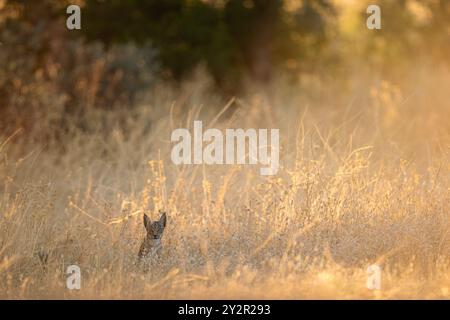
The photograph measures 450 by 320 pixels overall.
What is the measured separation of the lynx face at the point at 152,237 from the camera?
7594 mm

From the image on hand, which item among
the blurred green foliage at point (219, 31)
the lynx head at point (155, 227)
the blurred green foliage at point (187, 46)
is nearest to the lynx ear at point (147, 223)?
the lynx head at point (155, 227)

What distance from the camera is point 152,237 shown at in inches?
301

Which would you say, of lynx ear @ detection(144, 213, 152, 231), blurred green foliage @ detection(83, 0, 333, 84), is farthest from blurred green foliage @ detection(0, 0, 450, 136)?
lynx ear @ detection(144, 213, 152, 231)

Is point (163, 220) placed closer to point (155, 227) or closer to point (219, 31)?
point (155, 227)

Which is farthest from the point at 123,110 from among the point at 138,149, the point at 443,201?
the point at 443,201

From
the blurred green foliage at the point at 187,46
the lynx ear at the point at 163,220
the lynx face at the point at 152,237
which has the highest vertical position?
the blurred green foliage at the point at 187,46

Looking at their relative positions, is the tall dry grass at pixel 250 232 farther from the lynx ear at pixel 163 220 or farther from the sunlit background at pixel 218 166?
the lynx ear at pixel 163 220

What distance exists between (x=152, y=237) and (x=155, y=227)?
0.36 ft

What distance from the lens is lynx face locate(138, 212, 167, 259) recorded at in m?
7.59

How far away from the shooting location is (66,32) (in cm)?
1495

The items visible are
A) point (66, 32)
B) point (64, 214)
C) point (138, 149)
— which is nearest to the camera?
point (64, 214)

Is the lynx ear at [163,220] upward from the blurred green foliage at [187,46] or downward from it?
downward
